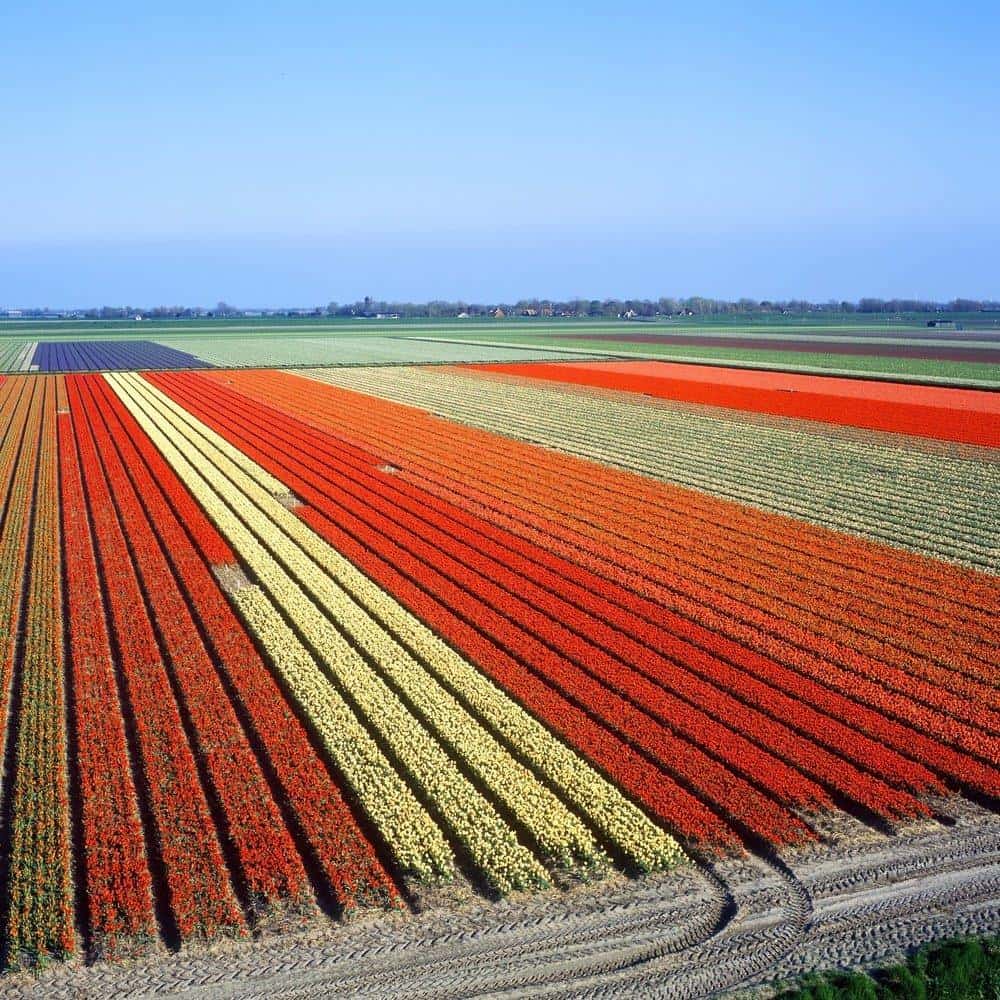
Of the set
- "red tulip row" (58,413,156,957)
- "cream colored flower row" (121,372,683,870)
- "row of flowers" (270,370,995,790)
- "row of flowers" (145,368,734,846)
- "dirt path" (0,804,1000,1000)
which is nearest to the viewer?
"dirt path" (0,804,1000,1000)

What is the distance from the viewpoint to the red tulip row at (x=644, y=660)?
33.5ft

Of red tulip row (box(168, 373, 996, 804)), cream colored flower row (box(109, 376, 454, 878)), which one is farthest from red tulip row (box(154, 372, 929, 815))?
cream colored flower row (box(109, 376, 454, 878))

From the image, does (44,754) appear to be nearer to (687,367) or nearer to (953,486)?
(953,486)

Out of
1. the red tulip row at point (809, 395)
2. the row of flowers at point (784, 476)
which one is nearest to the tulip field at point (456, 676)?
the row of flowers at point (784, 476)

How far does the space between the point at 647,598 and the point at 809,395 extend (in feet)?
102

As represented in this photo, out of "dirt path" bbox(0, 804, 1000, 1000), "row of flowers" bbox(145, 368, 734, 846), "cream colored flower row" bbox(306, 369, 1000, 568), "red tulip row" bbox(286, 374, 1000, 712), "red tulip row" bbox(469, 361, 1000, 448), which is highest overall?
"red tulip row" bbox(469, 361, 1000, 448)

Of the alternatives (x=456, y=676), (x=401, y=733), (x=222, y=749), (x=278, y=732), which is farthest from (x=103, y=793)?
(x=456, y=676)

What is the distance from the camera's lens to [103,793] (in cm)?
981

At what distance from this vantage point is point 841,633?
Result: 1412 centimetres

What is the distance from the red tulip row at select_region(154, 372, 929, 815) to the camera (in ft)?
33.5

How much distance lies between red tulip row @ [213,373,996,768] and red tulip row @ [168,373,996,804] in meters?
0.03

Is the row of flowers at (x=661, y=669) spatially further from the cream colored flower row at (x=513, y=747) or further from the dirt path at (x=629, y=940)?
the cream colored flower row at (x=513, y=747)

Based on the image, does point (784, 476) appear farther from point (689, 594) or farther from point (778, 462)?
→ point (689, 594)

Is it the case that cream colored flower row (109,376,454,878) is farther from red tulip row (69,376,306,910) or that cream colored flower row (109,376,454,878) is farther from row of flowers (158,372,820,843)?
row of flowers (158,372,820,843)
